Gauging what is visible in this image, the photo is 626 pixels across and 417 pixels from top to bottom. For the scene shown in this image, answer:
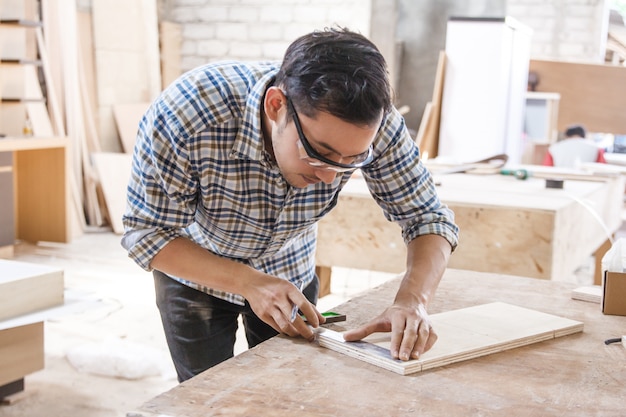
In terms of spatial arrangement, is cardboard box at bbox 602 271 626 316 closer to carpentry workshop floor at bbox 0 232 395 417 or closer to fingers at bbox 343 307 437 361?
fingers at bbox 343 307 437 361

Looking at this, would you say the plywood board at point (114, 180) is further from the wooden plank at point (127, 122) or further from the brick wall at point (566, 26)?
the brick wall at point (566, 26)

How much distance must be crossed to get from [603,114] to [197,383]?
536cm

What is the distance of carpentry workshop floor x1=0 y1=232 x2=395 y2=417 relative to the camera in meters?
3.17

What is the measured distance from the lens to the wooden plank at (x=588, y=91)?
5.86 meters

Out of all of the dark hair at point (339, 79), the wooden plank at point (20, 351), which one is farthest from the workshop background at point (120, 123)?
the dark hair at point (339, 79)

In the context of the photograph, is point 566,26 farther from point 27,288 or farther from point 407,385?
point 407,385

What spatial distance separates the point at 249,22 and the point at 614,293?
6874mm

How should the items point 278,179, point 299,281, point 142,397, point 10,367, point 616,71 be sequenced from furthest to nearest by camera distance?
point 616,71, point 142,397, point 10,367, point 299,281, point 278,179

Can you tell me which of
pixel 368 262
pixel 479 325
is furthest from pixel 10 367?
pixel 479 325

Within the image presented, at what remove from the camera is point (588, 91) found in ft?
19.6

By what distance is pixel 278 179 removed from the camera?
5.66ft

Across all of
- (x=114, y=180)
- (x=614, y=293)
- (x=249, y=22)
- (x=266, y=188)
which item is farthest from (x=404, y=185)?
(x=249, y=22)

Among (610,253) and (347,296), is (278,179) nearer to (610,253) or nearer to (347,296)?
(610,253)

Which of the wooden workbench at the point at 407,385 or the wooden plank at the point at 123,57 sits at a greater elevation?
the wooden plank at the point at 123,57
